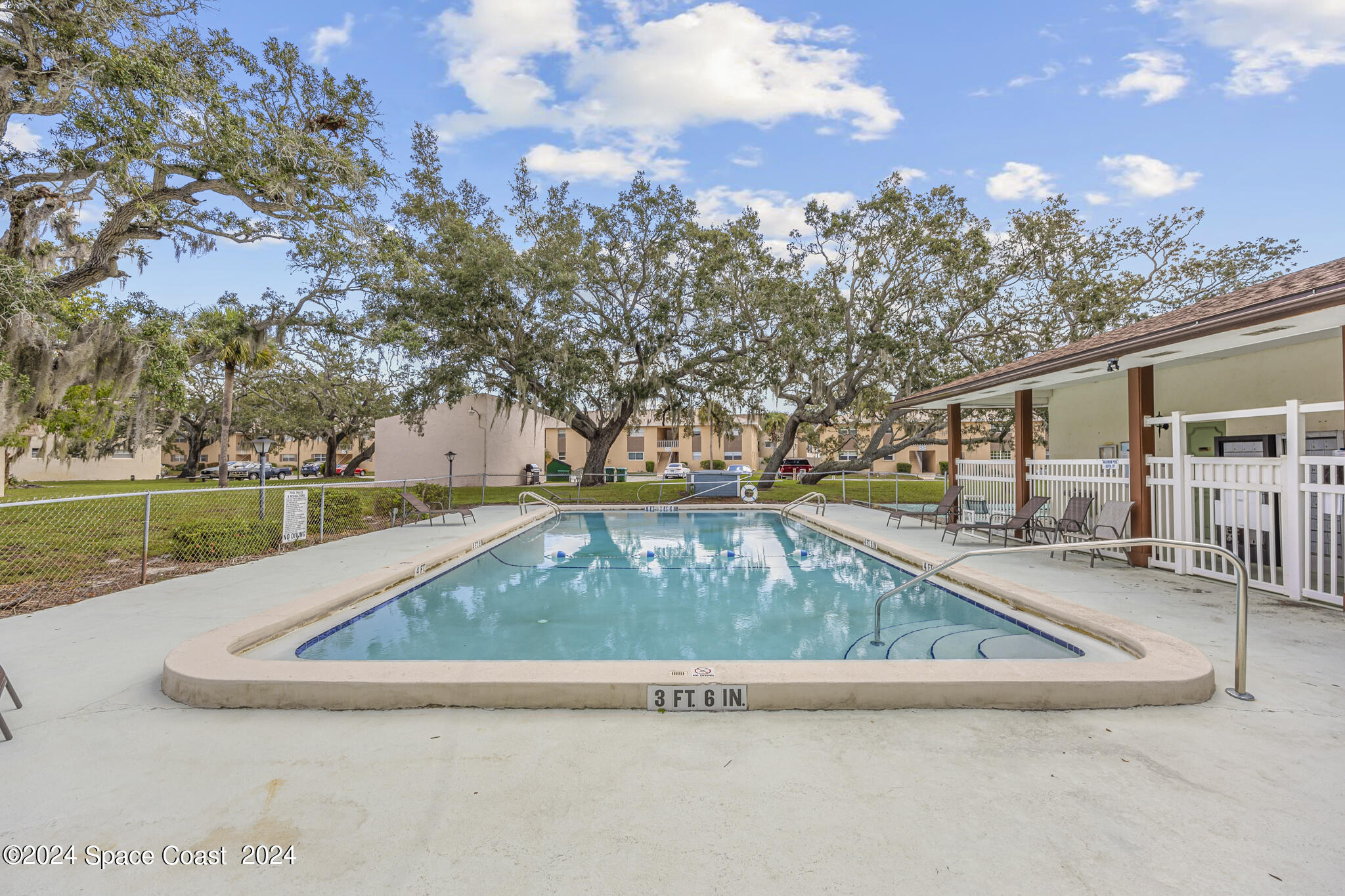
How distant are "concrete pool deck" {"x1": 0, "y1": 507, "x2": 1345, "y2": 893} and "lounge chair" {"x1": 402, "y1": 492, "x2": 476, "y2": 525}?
28.7 feet

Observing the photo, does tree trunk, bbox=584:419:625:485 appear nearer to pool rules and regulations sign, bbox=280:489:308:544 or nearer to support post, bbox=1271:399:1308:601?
pool rules and regulations sign, bbox=280:489:308:544

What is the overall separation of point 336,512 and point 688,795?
35.6 ft

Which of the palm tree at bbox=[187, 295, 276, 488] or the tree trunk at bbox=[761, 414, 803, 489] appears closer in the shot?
the palm tree at bbox=[187, 295, 276, 488]

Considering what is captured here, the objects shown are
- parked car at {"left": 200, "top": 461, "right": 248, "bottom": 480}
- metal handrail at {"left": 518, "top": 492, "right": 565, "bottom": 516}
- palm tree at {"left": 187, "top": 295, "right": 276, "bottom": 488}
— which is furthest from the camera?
parked car at {"left": 200, "top": 461, "right": 248, "bottom": 480}

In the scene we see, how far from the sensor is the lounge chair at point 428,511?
41.0ft

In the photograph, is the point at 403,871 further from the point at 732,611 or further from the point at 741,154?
the point at 741,154

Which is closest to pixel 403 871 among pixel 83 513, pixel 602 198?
pixel 83 513

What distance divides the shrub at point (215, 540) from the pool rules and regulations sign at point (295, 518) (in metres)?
0.34

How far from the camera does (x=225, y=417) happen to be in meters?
21.1

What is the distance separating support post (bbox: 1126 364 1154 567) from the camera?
24.8 feet

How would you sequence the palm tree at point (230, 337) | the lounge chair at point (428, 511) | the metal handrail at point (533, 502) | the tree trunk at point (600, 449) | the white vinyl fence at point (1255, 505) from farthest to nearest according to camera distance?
the tree trunk at point (600, 449) < the palm tree at point (230, 337) < the metal handrail at point (533, 502) < the lounge chair at point (428, 511) < the white vinyl fence at point (1255, 505)

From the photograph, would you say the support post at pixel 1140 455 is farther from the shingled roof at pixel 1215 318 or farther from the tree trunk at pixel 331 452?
the tree trunk at pixel 331 452

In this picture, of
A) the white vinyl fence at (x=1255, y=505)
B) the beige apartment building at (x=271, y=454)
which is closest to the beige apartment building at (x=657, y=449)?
Result: the beige apartment building at (x=271, y=454)

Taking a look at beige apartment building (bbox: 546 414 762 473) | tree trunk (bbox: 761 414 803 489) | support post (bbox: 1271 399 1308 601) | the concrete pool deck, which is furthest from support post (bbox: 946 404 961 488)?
beige apartment building (bbox: 546 414 762 473)
